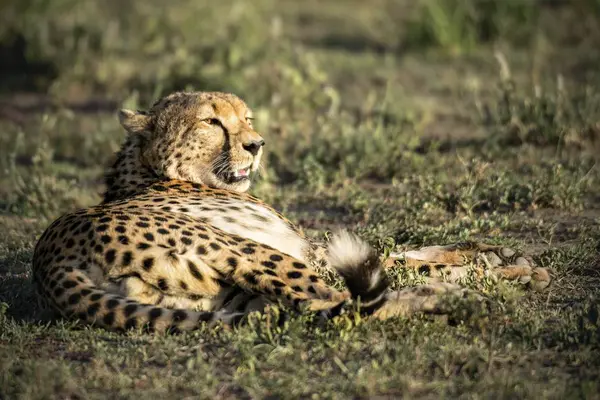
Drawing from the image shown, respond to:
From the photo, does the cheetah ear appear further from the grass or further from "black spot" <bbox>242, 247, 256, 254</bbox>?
"black spot" <bbox>242, 247, 256, 254</bbox>

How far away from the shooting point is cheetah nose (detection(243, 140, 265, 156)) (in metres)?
4.58

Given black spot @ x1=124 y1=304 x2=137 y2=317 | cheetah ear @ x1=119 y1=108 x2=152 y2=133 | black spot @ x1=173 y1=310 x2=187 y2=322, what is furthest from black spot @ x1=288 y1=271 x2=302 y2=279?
cheetah ear @ x1=119 y1=108 x2=152 y2=133

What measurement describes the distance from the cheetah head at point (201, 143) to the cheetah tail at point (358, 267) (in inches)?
52.3

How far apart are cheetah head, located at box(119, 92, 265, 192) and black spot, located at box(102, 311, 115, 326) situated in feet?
4.04

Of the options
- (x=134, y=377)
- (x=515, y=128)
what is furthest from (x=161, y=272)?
(x=515, y=128)

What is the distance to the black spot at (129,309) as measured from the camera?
11.3 feet

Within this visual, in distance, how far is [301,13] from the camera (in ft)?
38.2

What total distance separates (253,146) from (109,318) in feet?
4.50

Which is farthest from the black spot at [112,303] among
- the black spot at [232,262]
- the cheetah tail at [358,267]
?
the cheetah tail at [358,267]

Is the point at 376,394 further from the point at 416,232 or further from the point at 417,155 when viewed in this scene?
the point at 417,155

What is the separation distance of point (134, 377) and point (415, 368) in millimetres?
896

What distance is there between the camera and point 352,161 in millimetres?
6246

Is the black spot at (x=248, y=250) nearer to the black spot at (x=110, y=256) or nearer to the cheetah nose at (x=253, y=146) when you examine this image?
the black spot at (x=110, y=256)

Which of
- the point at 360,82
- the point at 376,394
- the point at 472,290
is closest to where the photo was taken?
the point at 376,394
